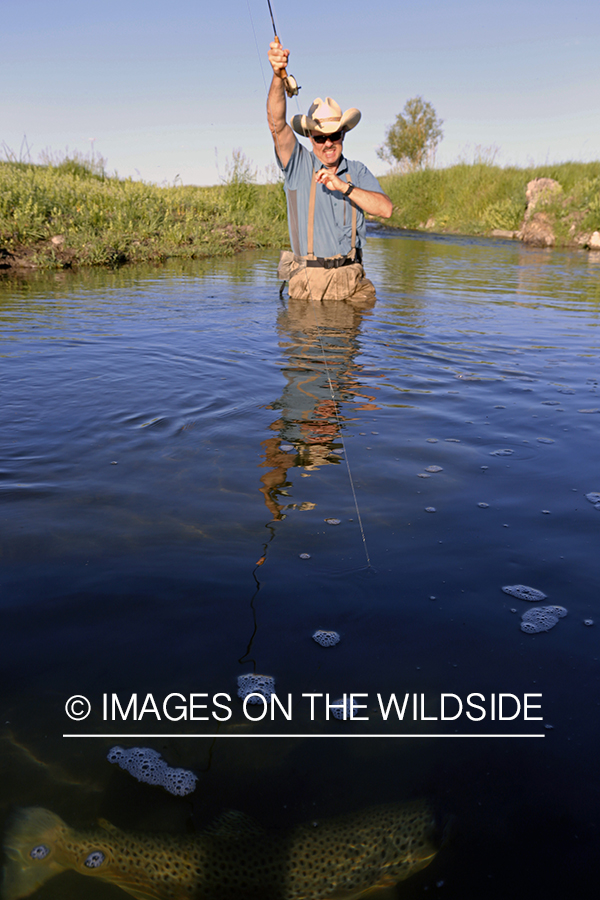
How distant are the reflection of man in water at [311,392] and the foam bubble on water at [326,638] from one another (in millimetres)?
775

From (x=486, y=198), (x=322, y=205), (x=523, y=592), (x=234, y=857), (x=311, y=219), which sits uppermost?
(x=486, y=198)

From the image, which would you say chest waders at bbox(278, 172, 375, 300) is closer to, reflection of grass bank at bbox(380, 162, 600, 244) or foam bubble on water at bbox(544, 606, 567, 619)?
foam bubble on water at bbox(544, 606, 567, 619)

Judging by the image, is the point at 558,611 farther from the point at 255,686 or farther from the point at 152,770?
the point at 152,770

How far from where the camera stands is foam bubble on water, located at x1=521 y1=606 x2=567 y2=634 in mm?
1938

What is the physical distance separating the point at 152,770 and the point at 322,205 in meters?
6.68

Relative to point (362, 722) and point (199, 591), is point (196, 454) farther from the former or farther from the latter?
point (362, 722)

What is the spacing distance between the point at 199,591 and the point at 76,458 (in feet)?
4.83

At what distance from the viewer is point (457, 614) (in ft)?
6.50

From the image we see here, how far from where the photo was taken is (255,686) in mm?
1677

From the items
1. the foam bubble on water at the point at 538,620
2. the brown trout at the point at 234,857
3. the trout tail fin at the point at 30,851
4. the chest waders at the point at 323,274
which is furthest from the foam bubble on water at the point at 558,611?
the chest waders at the point at 323,274

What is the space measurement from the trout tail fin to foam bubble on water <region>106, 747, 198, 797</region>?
190 mm

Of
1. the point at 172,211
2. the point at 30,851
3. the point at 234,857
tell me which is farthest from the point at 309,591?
the point at 172,211

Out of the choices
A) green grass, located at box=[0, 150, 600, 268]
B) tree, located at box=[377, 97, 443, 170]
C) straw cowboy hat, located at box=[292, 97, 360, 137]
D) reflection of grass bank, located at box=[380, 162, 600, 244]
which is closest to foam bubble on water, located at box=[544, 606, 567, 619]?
straw cowboy hat, located at box=[292, 97, 360, 137]

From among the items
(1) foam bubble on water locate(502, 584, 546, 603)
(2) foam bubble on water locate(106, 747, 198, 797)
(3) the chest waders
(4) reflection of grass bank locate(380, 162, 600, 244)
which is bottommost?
(2) foam bubble on water locate(106, 747, 198, 797)
